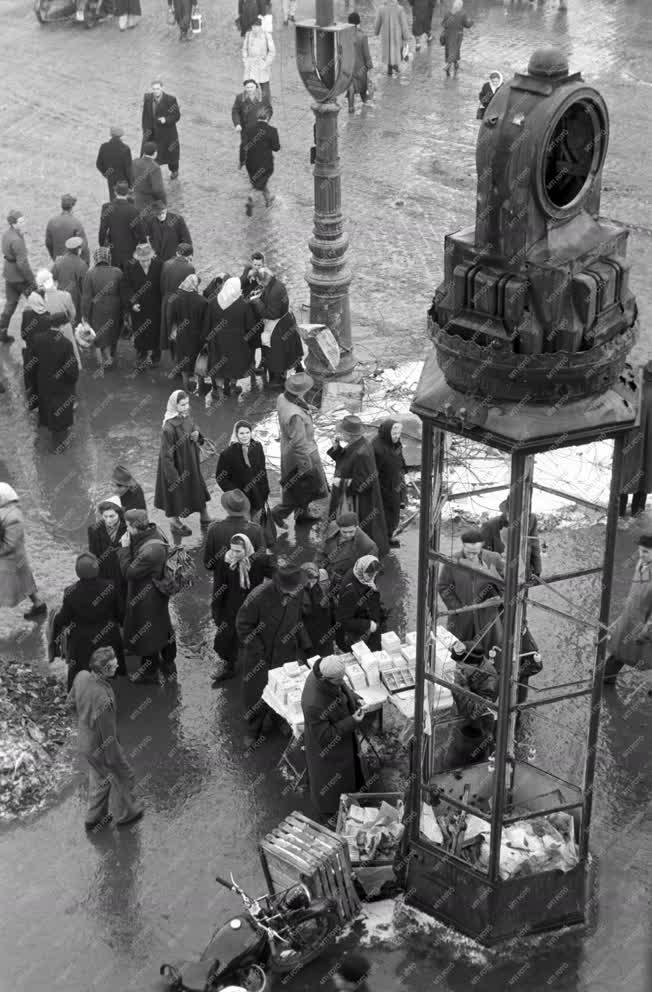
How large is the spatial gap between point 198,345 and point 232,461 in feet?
11.5

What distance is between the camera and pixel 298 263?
67.1 feet

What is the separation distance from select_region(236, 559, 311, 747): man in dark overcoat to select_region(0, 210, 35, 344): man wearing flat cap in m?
7.84

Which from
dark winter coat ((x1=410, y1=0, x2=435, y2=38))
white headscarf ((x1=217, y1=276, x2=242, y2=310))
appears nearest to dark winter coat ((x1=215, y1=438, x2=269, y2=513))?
white headscarf ((x1=217, y1=276, x2=242, y2=310))

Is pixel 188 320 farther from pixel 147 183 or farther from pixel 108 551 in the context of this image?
pixel 108 551

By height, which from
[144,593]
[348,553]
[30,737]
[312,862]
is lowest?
[30,737]

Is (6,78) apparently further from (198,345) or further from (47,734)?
(47,734)

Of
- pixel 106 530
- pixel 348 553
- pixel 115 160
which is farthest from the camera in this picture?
pixel 115 160

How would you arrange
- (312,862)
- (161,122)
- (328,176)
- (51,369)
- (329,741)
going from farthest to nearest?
(161,122), (328,176), (51,369), (329,741), (312,862)

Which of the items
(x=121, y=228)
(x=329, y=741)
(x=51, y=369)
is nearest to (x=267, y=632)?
(x=329, y=741)

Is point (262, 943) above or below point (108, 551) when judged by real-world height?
below

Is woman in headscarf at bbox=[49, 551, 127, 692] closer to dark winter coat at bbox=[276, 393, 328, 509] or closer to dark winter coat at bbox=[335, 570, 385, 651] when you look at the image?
dark winter coat at bbox=[335, 570, 385, 651]

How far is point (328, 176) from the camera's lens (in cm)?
1669

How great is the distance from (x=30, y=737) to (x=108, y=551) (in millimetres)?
1736

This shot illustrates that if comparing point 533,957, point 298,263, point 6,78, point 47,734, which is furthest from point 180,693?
point 6,78
